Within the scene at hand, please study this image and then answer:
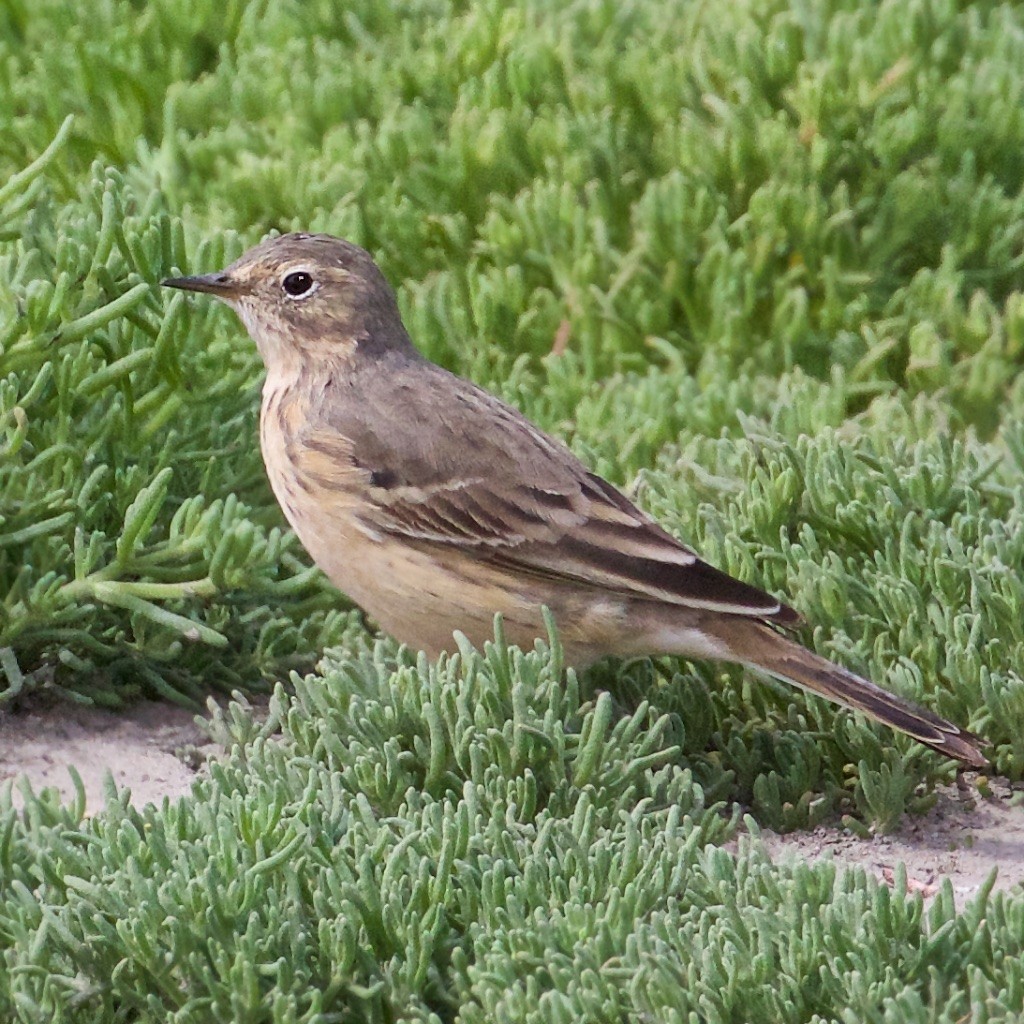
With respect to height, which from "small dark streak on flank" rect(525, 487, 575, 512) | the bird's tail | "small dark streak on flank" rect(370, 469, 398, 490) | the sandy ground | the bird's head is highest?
the bird's head

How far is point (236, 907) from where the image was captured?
13.4 feet

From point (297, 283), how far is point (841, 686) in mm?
2331

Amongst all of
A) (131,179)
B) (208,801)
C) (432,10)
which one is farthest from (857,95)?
(208,801)

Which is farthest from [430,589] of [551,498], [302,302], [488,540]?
[302,302]

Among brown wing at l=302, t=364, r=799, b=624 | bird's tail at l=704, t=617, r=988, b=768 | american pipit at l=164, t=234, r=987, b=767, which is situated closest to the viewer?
bird's tail at l=704, t=617, r=988, b=768

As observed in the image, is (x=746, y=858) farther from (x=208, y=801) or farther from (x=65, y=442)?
(x=65, y=442)

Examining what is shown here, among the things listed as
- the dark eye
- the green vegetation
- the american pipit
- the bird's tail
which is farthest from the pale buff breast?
the dark eye

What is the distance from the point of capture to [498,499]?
18.6 ft

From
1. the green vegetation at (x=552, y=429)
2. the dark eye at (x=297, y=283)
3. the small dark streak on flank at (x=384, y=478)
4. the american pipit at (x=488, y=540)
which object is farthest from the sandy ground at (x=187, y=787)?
the dark eye at (x=297, y=283)

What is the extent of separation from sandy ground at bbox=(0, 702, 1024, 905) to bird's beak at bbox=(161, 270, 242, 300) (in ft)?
4.43

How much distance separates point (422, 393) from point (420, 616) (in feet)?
2.77

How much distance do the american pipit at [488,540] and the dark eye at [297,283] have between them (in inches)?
5.5

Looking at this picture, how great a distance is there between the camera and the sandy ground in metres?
5.03

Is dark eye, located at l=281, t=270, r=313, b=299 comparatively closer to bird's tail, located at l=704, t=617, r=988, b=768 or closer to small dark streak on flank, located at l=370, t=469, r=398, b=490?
small dark streak on flank, located at l=370, t=469, r=398, b=490
